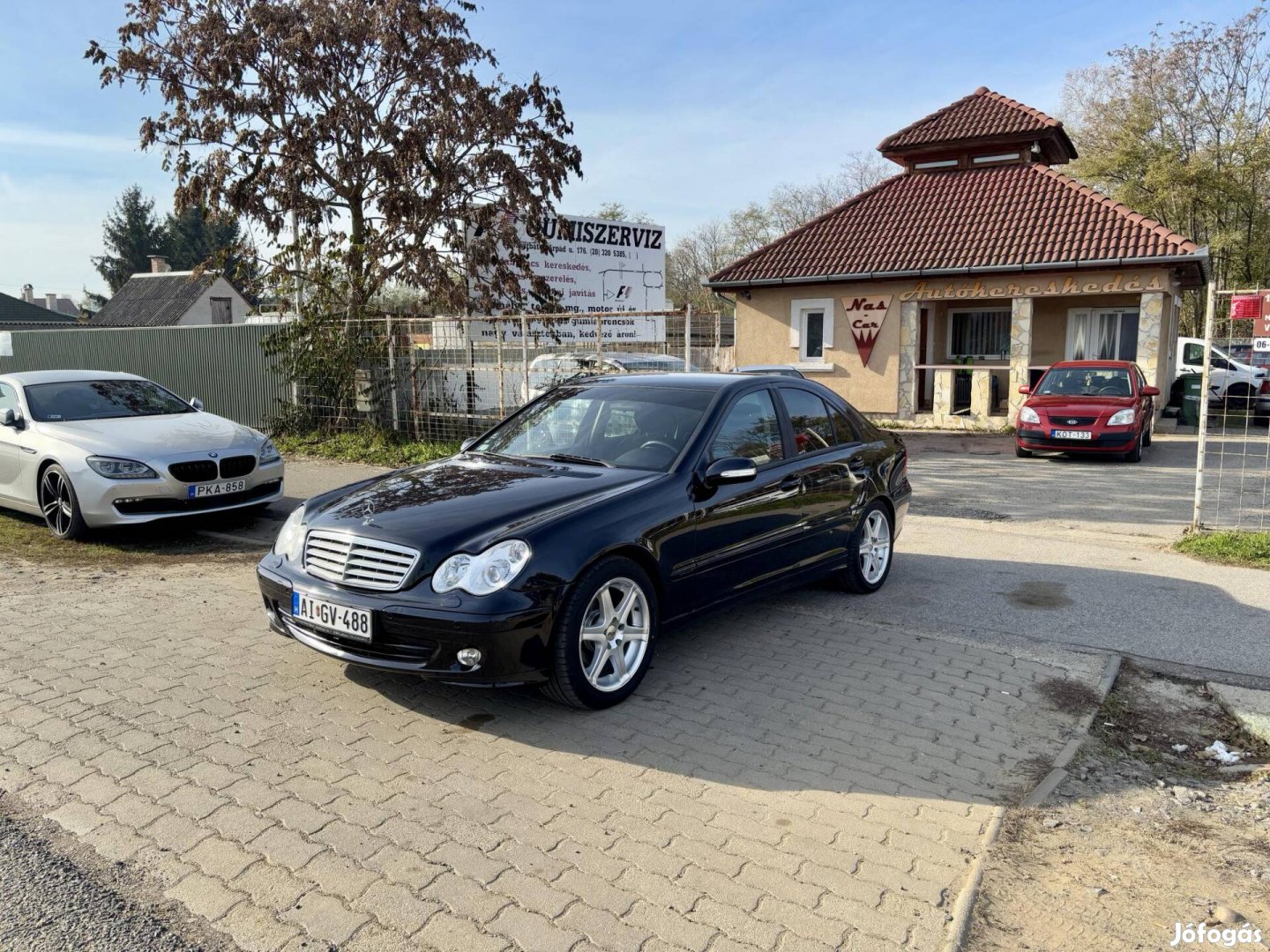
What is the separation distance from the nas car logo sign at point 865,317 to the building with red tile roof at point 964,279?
26 millimetres

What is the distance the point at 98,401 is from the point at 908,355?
15.1m

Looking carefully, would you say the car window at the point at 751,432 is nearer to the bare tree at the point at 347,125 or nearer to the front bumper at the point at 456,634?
the front bumper at the point at 456,634

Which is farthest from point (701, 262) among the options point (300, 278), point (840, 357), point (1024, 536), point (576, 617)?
point (576, 617)

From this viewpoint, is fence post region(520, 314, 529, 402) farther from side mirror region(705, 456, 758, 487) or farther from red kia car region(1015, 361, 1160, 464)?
side mirror region(705, 456, 758, 487)

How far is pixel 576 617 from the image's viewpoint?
4.23m

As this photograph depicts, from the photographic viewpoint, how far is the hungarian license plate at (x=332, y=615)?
13.8 feet

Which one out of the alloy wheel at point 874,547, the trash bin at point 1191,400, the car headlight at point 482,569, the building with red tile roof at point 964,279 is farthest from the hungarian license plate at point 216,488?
the trash bin at point 1191,400

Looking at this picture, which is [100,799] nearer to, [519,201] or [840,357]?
[519,201]

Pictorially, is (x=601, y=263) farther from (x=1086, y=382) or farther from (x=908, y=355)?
(x=1086, y=382)

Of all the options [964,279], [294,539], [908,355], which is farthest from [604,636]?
[964,279]

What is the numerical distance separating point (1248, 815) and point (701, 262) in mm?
53245

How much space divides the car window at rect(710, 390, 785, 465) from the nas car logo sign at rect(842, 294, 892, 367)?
1462 cm

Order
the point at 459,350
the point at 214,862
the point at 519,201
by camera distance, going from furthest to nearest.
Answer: the point at 519,201 → the point at 459,350 → the point at 214,862

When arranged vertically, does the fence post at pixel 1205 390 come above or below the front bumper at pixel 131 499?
above
